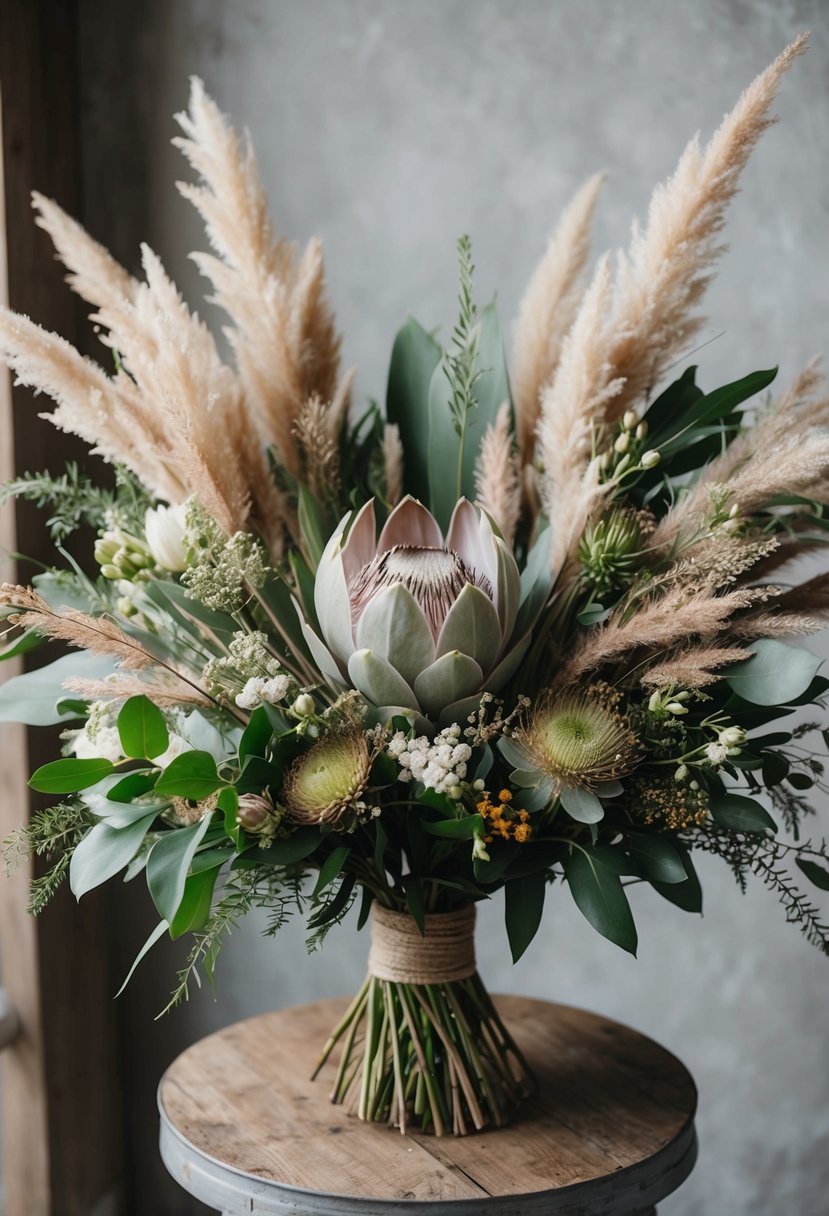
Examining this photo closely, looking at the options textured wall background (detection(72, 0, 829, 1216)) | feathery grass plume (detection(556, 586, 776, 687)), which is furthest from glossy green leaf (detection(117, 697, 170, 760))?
textured wall background (detection(72, 0, 829, 1216))

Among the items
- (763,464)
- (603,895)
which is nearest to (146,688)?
(603,895)

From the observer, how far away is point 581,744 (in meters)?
0.84

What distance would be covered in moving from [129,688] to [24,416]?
717 millimetres

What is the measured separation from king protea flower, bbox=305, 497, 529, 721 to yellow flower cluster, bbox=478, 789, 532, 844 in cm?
8

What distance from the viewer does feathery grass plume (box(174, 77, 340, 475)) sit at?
1.02 meters

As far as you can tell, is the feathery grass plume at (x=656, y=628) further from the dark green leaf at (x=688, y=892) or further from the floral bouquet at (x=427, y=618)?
the dark green leaf at (x=688, y=892)

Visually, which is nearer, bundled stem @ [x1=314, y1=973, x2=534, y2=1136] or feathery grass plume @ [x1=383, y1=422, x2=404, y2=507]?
bundled stem @ [x1=314, y1=973, x2=534, y2=1136]

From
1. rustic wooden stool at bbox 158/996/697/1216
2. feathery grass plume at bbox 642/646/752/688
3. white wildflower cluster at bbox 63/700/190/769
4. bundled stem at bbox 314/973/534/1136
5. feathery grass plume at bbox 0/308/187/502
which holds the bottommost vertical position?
rustic wooden stool at bbox 158/996/697/1216

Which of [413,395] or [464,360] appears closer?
[464,360]

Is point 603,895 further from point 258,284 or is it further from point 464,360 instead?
point 258,284

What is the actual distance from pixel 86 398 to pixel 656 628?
516mm

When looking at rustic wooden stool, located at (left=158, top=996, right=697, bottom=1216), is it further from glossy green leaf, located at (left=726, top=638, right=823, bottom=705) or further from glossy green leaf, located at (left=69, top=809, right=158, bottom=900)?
glossy green leaf, located at (left=726, top=638, right=823, bottom=705)

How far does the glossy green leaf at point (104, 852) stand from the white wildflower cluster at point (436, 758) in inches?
7.7

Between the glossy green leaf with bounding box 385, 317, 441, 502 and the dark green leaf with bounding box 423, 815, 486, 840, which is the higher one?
the glossy green leaf with bounding box 385, 317, 441, 502
